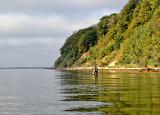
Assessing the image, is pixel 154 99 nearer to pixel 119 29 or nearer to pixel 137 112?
pixel 137 112

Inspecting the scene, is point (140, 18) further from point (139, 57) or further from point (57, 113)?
point (57, 113)

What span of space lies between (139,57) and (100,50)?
190 feet

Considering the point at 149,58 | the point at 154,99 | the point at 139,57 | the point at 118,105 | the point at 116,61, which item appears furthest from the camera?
the point at 116,61

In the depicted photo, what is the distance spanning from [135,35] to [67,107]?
122 metres

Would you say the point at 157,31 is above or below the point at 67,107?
above

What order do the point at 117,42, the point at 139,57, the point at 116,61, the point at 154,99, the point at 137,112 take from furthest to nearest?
1. the point at 117,42
2. the point at 116,61
3. the point at 139,57
4. the point at 154,99
5. the point at 137,112

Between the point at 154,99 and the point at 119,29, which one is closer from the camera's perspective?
the point at 154,99

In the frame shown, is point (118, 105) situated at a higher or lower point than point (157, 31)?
lower

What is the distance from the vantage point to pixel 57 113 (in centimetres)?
2719

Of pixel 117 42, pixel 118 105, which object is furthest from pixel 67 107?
pixel 117 42

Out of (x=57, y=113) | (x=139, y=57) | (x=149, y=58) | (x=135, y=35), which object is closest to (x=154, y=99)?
(x=57, y=113)

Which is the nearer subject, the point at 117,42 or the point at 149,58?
the point at 149,58

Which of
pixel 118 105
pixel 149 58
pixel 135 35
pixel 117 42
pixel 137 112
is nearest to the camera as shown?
pixel 137 112

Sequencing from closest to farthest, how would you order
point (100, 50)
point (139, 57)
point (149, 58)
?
point (149, 58) → point (139, 57) → point (100, 50)
